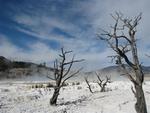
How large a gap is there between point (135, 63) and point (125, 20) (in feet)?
9.67

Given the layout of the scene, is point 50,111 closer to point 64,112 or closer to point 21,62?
point 64,112

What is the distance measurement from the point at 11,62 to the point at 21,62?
10.8m

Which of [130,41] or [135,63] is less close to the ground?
[130,41]

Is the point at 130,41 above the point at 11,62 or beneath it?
beneath

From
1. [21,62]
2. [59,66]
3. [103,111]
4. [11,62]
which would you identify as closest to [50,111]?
[103,111]

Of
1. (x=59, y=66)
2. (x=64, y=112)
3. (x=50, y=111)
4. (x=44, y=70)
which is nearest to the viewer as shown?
(x=64, y=112)

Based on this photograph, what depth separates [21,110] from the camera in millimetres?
24172

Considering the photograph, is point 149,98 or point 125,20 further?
point 149,98

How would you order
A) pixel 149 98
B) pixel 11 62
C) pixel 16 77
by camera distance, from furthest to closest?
pixel 11 62, pixel 16 77, pixel 149 98

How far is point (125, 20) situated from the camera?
1841 centimetres

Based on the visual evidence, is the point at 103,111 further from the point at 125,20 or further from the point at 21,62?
the point at 21,62

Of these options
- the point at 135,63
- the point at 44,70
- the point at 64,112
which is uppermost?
the point at 44,70

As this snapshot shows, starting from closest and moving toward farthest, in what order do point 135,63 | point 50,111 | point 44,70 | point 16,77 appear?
point 135,63 → point 50,111 → point 16,77 → point 44,70

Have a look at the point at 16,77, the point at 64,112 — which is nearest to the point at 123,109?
the point at 64,112
